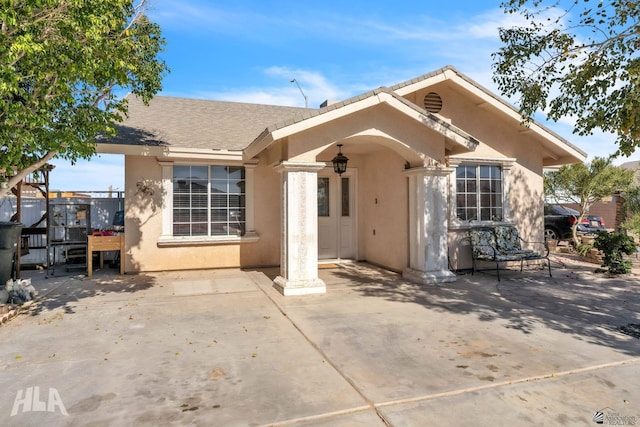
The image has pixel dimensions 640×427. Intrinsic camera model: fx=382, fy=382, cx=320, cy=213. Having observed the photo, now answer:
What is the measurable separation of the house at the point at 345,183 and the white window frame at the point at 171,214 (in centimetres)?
2

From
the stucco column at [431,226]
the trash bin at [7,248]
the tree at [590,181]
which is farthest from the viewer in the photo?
the tree at [590,181]

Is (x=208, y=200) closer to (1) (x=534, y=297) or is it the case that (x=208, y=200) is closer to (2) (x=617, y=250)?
(1) (x=534, y=297)

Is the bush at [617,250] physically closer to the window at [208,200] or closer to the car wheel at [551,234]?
the car wheel at [551,234]

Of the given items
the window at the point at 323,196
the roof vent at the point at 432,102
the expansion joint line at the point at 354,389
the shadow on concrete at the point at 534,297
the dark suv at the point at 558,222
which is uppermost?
the roof vent at the point at 432,102

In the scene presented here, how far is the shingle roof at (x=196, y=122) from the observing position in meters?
8.94

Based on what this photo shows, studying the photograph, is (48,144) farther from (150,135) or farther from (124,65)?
(150,135)

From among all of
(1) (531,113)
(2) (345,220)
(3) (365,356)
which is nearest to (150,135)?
(2) (345,220)

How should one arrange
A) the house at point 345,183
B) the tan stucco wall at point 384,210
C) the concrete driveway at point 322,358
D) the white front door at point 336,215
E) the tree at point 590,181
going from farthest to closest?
the tree at point 590,181
the white front door at point 336,215
the tan stucco wall at point 384,210
the house at point 345,183
the concrete driveway at point 322,358

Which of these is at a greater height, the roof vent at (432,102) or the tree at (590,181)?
the roof vent at (432,102)

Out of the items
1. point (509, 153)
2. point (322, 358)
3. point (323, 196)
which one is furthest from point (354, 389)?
point (509, 153)

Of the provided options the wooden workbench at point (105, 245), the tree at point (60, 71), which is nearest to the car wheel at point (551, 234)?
the wooden workbench at point (105, 245)

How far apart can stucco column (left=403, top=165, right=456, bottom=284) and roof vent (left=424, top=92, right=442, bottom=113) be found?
83.8 inches

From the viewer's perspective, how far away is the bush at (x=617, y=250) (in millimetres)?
8916

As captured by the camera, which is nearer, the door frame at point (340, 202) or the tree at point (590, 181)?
the door frame at point (340, 202)
